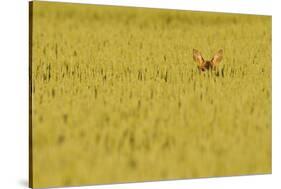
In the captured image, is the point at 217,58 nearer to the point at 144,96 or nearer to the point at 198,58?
the point at 198,58

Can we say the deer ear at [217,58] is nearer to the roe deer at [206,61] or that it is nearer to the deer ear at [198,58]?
the roe deer at [206,61]

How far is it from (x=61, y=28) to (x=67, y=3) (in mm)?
217

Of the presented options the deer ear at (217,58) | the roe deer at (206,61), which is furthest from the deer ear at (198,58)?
the deer ear at (217,58)

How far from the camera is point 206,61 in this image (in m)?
5.95

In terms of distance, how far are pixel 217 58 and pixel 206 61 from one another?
129 mm

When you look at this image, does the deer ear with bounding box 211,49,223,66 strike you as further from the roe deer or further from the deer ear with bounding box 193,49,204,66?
the deer ear with bounding box 193,49,204,66

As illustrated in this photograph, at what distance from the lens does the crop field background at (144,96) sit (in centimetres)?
538

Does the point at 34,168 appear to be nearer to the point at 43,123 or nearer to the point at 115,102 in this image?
the point at 43,123

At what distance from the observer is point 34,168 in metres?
5.31

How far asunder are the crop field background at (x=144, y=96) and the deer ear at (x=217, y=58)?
0.04 meters

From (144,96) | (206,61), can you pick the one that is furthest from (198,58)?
(144,96)

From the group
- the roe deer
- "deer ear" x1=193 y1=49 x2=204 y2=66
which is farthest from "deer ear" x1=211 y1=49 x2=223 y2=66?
"deer ear" x1=193 y1=49 x2=204 y2=66

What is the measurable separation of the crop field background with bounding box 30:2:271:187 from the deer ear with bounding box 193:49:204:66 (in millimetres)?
43

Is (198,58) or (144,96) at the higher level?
(198,58)
